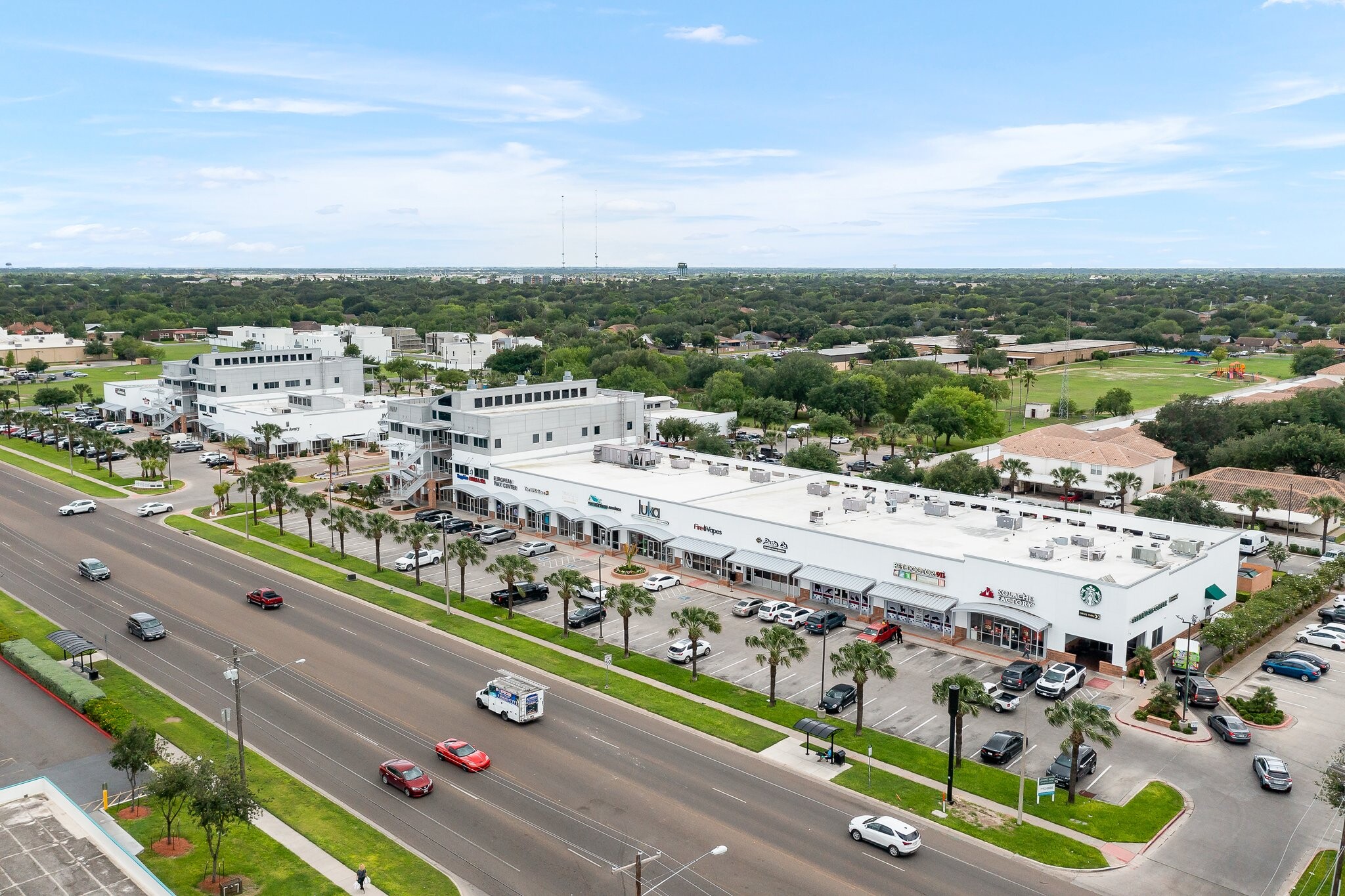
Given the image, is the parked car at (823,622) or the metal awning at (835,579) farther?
the metal awning at (835,579)

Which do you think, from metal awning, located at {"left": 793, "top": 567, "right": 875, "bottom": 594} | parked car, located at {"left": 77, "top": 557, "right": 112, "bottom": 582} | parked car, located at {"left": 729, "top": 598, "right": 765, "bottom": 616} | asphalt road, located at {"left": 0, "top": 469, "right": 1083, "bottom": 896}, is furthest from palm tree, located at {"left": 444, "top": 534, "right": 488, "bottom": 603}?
parked car, located at {"left": 77, "top": 557, "right": 112, "bottom": 582}

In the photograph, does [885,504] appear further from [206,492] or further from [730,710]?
[206,492]

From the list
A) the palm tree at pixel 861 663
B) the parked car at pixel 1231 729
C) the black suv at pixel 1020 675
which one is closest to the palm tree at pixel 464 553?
the palm tree at pixel 861 663

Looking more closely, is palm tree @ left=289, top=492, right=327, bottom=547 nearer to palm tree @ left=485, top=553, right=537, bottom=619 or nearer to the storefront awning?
palm tree @ left=485, top=553, right=537, bottom=619

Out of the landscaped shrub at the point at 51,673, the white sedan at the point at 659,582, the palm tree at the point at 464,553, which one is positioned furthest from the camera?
the white sedan at the point at 659,582

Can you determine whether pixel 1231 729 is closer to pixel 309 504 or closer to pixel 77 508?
pixel 309 504

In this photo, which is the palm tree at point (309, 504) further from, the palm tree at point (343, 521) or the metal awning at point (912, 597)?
the metal awning at point (912, 597)
